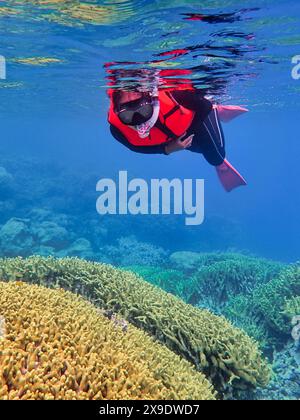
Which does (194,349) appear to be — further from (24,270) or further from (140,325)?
(24,270)

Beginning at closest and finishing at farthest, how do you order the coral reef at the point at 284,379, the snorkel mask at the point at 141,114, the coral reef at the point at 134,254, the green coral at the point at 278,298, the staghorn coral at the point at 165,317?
the staghorn coral at the point at 165,317
the coral reef at the point at 284,379
the snorkel mask at the point at 141,114
the green coral at the point at 278,298
the coral reef at the point at 134,254

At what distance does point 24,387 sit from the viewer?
10.8 feet

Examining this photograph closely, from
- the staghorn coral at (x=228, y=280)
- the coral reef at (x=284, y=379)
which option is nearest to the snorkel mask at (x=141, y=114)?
the coral reef at (x=284, y=379)

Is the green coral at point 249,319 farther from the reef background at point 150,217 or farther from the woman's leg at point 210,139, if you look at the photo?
the woman's leg at point 210,139

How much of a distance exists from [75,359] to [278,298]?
653cm

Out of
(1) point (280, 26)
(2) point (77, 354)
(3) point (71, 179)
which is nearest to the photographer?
(2) point (77, 354)

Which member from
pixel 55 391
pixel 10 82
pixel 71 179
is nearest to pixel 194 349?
pixel 55 391

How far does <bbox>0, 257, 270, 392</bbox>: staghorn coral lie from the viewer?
18.8 feet

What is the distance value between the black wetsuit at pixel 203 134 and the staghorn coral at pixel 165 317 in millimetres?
2686

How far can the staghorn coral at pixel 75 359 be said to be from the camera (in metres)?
3.42

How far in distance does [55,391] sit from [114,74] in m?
14.9

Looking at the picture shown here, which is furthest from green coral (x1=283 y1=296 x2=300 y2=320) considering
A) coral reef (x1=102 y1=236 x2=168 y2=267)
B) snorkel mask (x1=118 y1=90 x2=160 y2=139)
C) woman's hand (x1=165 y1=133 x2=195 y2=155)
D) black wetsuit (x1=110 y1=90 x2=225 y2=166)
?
coral reef (x1=102 y1=236 x2=168 y2=267)

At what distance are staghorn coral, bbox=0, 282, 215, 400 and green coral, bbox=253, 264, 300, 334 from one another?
12.9ft

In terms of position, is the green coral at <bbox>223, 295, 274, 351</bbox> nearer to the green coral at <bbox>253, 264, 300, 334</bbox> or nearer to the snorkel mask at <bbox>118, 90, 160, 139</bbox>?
the green coral at <bbox>253, 264, 300, 334</bbox>
